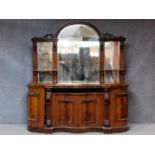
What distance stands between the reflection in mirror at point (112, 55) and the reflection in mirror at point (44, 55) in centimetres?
110

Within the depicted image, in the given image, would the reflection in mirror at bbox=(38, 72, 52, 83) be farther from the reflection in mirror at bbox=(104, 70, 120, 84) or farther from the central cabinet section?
the reflection in mirror at bbox=(104, 70, 120, 84)

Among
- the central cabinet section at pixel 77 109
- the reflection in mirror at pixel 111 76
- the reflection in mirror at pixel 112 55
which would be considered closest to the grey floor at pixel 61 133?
the central cabinet section at pixel 77 109

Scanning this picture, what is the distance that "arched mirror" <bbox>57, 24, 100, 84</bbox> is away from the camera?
19.6ft

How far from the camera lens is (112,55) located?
6031mm

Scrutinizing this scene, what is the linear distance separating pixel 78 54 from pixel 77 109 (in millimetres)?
1160

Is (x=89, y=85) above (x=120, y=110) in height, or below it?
above

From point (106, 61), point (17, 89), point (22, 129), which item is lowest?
point (22, 129)

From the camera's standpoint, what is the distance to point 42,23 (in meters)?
6.46

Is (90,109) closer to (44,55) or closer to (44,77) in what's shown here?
(44,77)

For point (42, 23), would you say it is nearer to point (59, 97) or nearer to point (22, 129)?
point (59, 97)

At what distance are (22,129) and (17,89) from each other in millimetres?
971

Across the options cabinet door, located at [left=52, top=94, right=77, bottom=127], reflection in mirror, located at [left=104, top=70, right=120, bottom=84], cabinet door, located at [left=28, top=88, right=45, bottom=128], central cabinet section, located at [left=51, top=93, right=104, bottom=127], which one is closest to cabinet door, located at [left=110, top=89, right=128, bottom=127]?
central cabinet section, located at [left=51, top=93, right=104, bottom=127]

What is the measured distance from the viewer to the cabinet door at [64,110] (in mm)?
5578
